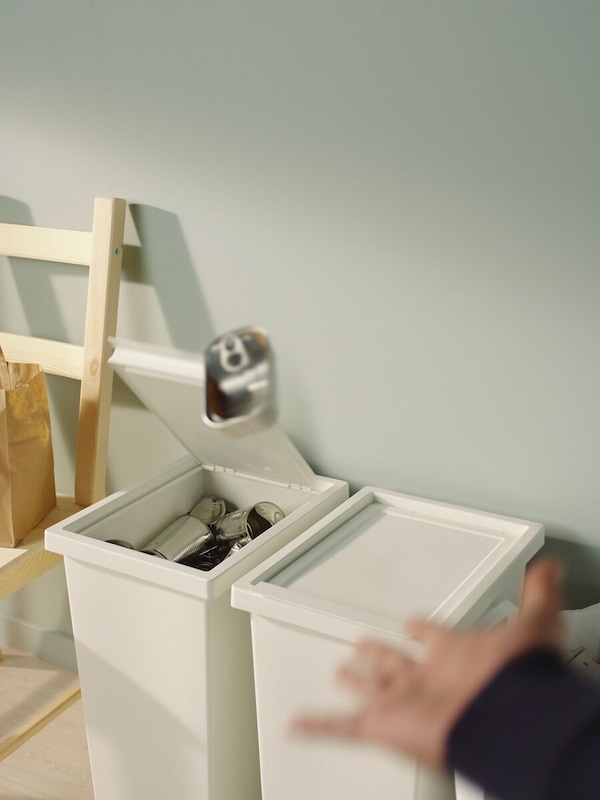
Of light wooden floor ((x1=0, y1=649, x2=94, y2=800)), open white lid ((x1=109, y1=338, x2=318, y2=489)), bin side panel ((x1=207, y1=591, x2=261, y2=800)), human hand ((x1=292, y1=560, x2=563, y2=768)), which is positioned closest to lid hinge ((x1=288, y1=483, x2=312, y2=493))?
open white lid ((x1=109, y1=338, x2=318, y2=489))

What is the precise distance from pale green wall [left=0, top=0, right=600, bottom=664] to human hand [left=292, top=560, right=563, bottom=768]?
2.57 ft

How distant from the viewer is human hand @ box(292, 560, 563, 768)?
0.43 metres

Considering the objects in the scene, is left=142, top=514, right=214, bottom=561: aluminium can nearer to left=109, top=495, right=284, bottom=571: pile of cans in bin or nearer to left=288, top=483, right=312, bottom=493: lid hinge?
left=109, top=495, right=284, bottom=571: pile of cans in bin

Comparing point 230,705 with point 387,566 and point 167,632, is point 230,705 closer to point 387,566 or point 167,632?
point 167,632

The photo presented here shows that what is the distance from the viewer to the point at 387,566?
1.18 m

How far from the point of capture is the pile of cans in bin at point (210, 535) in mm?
1330

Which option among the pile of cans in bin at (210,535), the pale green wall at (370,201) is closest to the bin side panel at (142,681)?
the pile of cans in bin at (210,535)

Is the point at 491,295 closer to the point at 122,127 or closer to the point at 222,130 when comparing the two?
the point at 222,130

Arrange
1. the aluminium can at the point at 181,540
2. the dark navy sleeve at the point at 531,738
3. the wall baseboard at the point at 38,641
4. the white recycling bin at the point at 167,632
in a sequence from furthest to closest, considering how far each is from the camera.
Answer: the wall baseboard at the point at 38,641 < the aluminium can at the point at 181,540 < the white recycling bin at the point at 167,632 < the dark navy sleeve at the point at 531,738

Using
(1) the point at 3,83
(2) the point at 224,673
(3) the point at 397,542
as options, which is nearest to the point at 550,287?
(3) the point at 397,542

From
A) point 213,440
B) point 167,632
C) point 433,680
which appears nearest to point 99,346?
point 213,440

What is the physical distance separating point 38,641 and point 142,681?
27.4 inches

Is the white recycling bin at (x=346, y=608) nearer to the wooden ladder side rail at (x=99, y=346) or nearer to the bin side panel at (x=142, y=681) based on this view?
the bin side panel at (x=142, y=681)

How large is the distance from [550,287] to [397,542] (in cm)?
41
